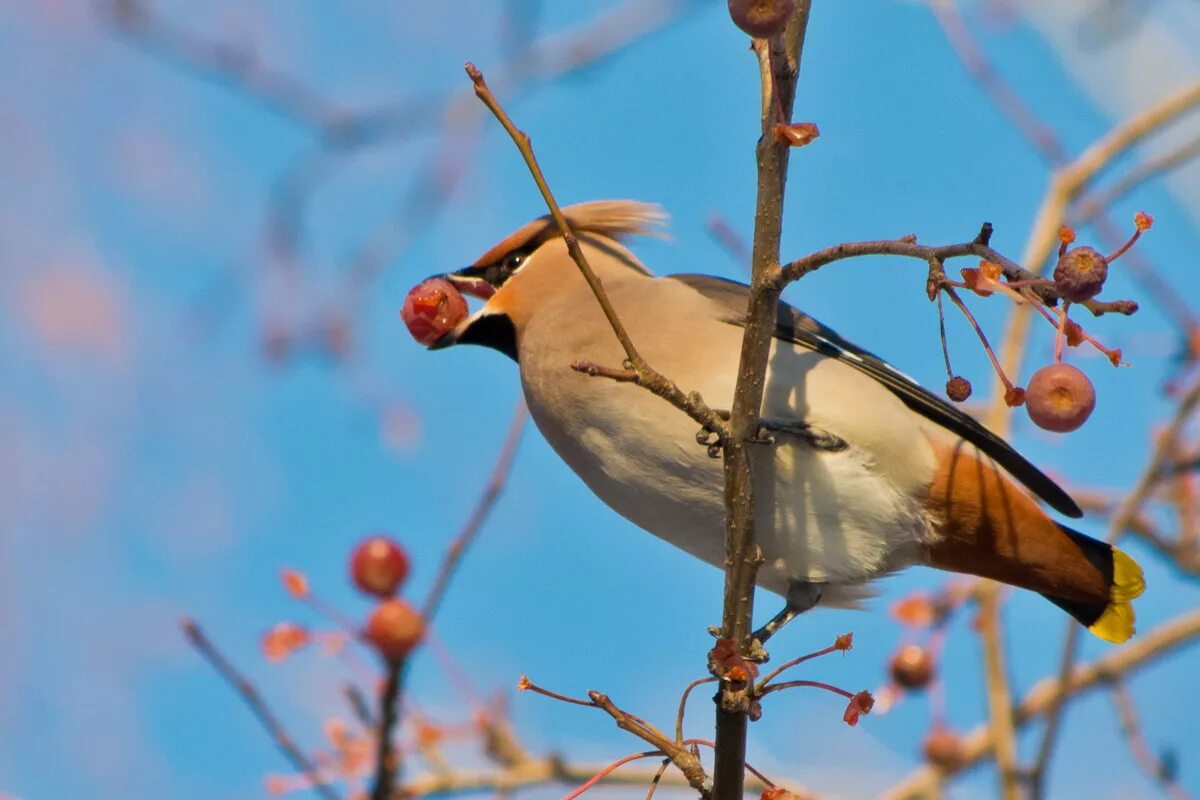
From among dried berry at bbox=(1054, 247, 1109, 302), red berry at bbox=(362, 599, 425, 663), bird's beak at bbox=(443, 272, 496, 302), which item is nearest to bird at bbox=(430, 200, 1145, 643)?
bird's beak at bbox=(443, 272, 496, 302)

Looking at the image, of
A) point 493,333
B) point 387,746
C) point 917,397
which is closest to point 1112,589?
point 917,397

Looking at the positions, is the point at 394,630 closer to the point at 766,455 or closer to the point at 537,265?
the point at 766,455

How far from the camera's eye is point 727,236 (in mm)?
4191

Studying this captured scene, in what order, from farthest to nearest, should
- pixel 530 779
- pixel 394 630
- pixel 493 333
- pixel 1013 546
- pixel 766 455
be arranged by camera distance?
pixel 530 779 → pixel 493 333 → pixel 1013 546 → pixel 766 455 → pixel 394 630

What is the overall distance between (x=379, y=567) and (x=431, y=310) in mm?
810

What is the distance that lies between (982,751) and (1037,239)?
4.67 feet

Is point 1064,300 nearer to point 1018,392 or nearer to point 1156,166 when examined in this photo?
point 1018,392

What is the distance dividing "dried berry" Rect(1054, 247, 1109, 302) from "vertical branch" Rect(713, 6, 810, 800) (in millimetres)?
514

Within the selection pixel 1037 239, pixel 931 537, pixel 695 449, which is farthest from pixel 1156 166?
pixel 695 449

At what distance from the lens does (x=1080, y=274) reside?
186cm

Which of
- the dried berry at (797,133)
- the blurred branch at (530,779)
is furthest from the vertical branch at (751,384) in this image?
→ the blurred branch at (530,779)

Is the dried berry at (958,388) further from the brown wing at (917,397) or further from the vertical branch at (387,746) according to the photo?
the brown wing at (917,397)

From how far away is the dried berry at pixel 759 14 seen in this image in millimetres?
2086

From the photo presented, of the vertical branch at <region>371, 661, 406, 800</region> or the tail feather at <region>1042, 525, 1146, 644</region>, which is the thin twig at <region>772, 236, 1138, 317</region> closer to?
the vertical branch at <region>371, 661, 406, 800</region>
